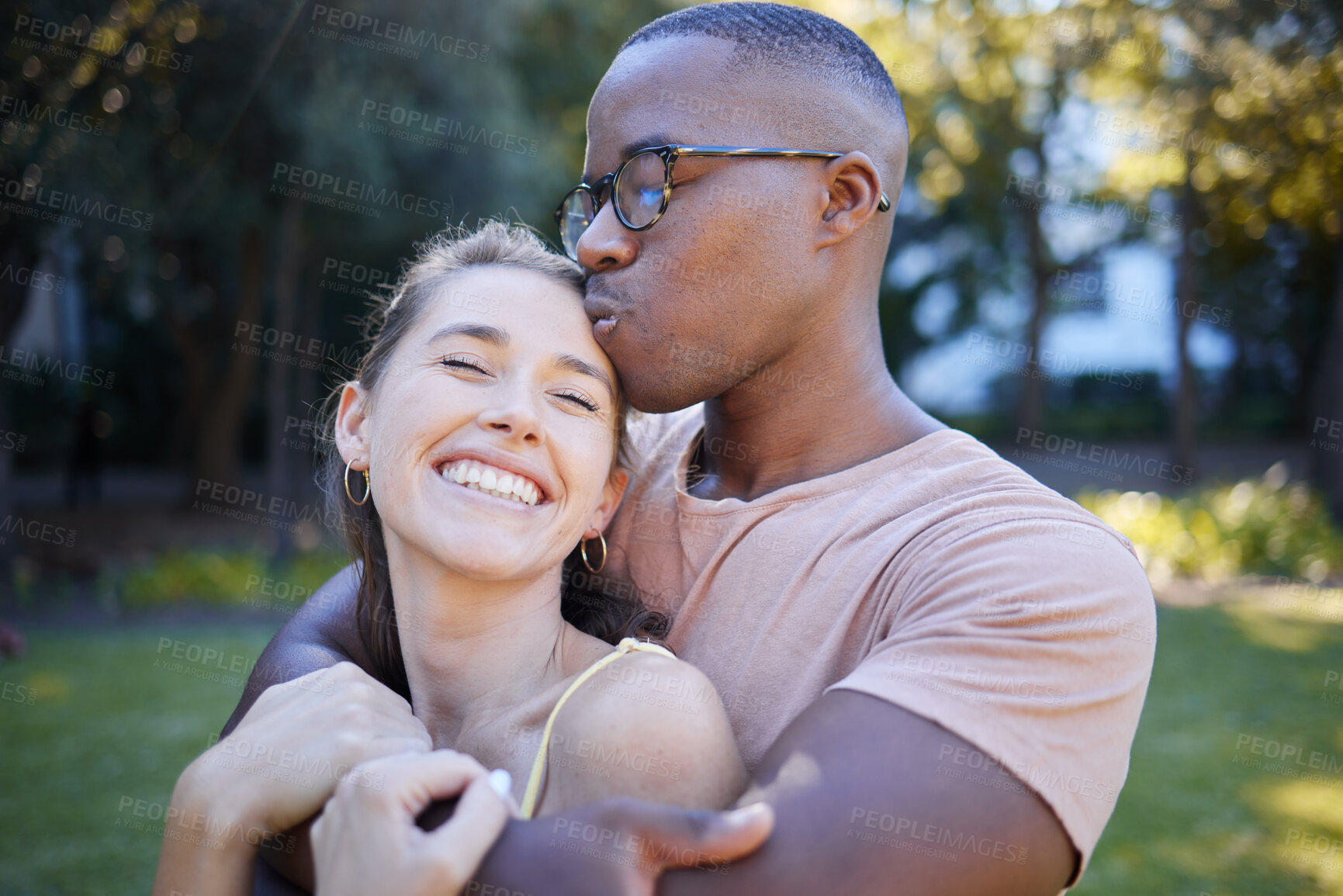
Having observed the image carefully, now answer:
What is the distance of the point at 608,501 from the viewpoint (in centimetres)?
240

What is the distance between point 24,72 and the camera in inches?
332

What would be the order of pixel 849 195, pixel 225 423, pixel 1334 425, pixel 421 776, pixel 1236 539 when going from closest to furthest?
pixel 421 776 → pixel 849 195 → pixel 1236 539 → pixel 1334 425 → pixel 225 423

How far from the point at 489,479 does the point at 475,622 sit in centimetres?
34

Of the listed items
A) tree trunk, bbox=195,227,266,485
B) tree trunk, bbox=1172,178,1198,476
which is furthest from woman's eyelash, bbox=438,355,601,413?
tree trunk, bbox=195,227,266,485

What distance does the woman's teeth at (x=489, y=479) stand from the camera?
2.01 m

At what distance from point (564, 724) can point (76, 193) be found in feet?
30.6

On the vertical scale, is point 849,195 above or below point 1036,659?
above

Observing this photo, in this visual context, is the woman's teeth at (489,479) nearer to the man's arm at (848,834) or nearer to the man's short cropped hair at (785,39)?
the man's arm at (848,834)

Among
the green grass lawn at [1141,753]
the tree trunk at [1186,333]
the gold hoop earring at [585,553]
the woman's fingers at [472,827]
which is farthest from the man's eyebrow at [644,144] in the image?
the tree trunk at [1186,333]

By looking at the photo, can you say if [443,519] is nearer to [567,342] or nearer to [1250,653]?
[567,342]

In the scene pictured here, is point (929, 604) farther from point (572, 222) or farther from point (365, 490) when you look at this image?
point (572, 222)

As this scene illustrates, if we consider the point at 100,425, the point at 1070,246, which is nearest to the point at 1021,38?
the point at 1070,246

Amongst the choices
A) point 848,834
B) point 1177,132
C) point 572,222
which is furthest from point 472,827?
point 1177,132

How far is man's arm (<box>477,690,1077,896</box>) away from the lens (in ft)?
4.76
